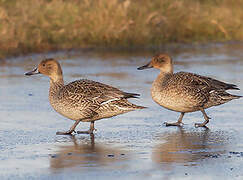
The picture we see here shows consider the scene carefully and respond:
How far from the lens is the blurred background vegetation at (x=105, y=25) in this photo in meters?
19.1

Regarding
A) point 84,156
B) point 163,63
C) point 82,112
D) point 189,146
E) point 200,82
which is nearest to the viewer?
point 84,156

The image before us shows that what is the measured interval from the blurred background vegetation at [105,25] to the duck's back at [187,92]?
7.80m

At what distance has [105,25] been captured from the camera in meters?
20.4

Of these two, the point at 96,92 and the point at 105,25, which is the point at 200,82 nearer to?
the point at 96,92

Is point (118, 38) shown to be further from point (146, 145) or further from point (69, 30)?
point (146, 145)

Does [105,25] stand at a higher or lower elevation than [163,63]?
lower

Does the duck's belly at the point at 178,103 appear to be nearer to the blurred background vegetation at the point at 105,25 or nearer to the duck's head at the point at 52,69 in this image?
the duck's head at the point at 52,69

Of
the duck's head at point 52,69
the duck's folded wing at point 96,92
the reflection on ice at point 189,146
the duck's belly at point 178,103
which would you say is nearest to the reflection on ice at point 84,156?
the reflection on ice at point 189,146

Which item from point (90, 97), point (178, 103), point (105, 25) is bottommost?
point (105, 25)

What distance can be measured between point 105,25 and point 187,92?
33.0 ft

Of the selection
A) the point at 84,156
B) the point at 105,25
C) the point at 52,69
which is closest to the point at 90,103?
the point at 52,69

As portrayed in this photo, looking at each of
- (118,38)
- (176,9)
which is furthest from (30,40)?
(176,9)

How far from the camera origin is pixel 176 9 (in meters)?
22.4

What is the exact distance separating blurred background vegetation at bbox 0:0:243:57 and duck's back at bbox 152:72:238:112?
7.80m
